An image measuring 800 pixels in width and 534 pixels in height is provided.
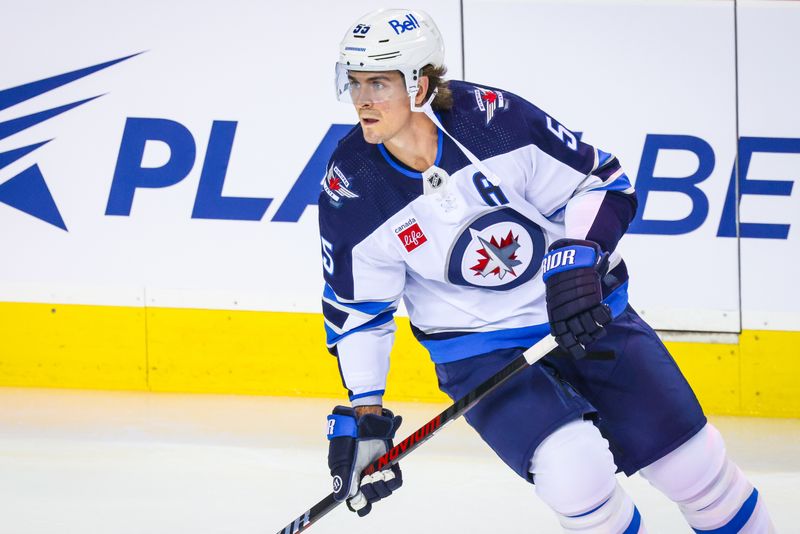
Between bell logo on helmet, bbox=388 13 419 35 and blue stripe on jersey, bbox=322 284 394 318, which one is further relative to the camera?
blue stripe on jersey, bbox=322 284 394 318

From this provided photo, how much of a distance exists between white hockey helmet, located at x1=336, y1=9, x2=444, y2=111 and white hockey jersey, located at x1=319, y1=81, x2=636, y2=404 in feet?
0.40

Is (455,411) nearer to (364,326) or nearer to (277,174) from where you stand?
(364,326)

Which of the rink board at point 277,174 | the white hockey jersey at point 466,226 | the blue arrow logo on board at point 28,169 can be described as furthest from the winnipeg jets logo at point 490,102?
the blue arrow logo on board at point 28,169

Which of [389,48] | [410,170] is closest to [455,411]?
[410,170]

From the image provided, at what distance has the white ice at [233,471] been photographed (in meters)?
3.45

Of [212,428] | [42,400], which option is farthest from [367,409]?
[42,400]

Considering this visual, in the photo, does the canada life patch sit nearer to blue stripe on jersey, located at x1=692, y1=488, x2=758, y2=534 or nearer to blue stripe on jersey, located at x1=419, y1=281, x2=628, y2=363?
blue stripe on jersey, located at x1=419, y1=281, x2=628, y2=363

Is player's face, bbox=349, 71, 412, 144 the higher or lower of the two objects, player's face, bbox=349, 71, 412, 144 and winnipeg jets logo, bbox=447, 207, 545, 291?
the higher

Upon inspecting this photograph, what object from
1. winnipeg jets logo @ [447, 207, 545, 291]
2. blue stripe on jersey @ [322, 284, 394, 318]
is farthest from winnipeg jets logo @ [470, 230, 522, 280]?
blue stripe on jersey @ [322, 284, 394, 318]

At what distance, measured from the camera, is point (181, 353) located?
481cm

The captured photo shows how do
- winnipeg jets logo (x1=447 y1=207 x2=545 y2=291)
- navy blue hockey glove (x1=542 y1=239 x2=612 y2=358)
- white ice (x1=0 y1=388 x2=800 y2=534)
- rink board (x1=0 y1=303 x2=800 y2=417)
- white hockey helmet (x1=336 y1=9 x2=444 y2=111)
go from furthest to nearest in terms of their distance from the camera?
rink board (x1=0 y1=303 x2=800 y2=417) → white ice (x1=0 y1=388 x2=800 y2=534) → winnipeg jets logo (x1=447 y1=207 x2=545 y2=291) → white hockey helmet (x1=336 y1=9 x2=444 y2=111) → navy blue hockey glove (x1=542 y1=239 x2=612 y2=358)

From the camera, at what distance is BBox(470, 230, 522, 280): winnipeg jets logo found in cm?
261

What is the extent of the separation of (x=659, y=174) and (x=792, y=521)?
1463 mm

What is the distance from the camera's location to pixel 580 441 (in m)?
2.42
